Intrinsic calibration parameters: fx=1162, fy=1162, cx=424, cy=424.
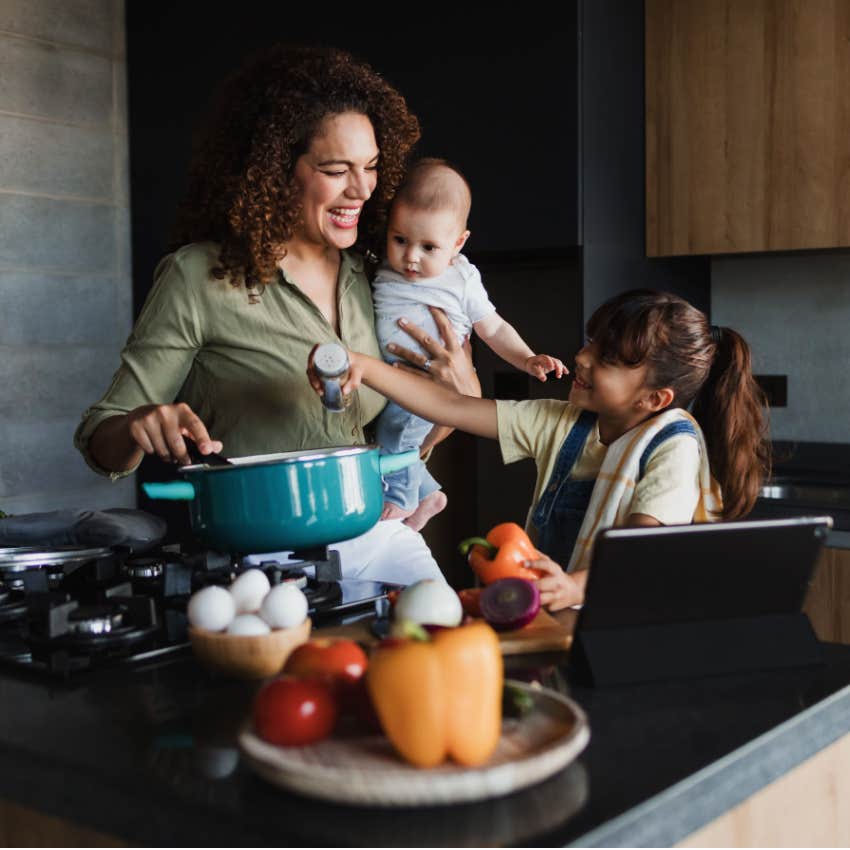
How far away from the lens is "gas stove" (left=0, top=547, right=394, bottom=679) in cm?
121

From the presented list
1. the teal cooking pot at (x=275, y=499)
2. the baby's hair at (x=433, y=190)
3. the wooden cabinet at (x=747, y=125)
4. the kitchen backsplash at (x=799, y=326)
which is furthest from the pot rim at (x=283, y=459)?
the kitchen backsplash at (x=799, y=326)

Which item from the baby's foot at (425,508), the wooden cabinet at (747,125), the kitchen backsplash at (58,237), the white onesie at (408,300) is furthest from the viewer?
the kitchen backsplash at (58,237)

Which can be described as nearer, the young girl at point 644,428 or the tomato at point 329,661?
the tomato at point 329,661

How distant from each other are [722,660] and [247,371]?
970 mm

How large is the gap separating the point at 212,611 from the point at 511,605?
32 centimetres

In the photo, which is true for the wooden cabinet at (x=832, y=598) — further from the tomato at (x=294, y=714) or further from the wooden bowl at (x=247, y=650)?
the tomato at (x=294, y=714)

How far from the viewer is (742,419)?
1746 mm

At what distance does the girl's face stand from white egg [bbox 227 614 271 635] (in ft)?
2.53

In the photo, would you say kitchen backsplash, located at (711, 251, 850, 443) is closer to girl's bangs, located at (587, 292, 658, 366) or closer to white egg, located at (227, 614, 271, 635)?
girl's bangs, located at (587, 292, 658, 366)

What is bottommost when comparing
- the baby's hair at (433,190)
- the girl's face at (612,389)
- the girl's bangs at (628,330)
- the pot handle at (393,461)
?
the pot handle at (393,461)

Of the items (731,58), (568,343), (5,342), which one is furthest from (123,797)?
(5,342)

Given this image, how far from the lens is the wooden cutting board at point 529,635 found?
121cm

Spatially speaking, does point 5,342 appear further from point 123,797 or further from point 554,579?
point 123,797

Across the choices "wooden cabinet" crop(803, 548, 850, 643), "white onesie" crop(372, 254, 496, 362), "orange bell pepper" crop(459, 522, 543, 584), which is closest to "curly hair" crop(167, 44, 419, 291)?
"white onesie" crop(372, 254, 496, 362)
